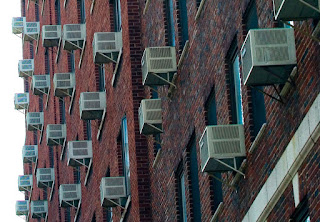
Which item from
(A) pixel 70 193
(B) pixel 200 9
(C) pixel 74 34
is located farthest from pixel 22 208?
(B) pixel 200 9

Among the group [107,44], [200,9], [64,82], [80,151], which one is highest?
[200,9]

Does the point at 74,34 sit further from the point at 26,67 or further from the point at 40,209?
the point at 26,67

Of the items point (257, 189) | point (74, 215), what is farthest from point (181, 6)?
point (74, 215)

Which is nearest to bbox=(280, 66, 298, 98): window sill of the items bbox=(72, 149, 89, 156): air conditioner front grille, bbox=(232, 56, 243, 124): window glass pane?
bbox=(232, 56, 243, 124): window glass pane

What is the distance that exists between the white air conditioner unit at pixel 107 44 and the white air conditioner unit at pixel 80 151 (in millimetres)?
7125

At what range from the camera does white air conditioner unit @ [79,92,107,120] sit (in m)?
36.7

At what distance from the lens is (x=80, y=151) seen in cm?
3988

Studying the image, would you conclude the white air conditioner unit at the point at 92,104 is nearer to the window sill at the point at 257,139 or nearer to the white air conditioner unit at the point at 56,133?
the white air conditioner unit at the point at 56,133

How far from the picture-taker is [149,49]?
27.0 metres

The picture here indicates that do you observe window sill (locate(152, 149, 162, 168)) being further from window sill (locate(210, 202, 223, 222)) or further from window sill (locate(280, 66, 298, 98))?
window sill (locate(280, 66, 298, 98))

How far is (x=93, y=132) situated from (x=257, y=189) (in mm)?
20522

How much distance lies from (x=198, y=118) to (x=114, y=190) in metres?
9.28

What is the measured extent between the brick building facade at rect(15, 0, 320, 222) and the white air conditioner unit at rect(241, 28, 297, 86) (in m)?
0.13

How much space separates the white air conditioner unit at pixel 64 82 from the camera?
4491 centimetres
